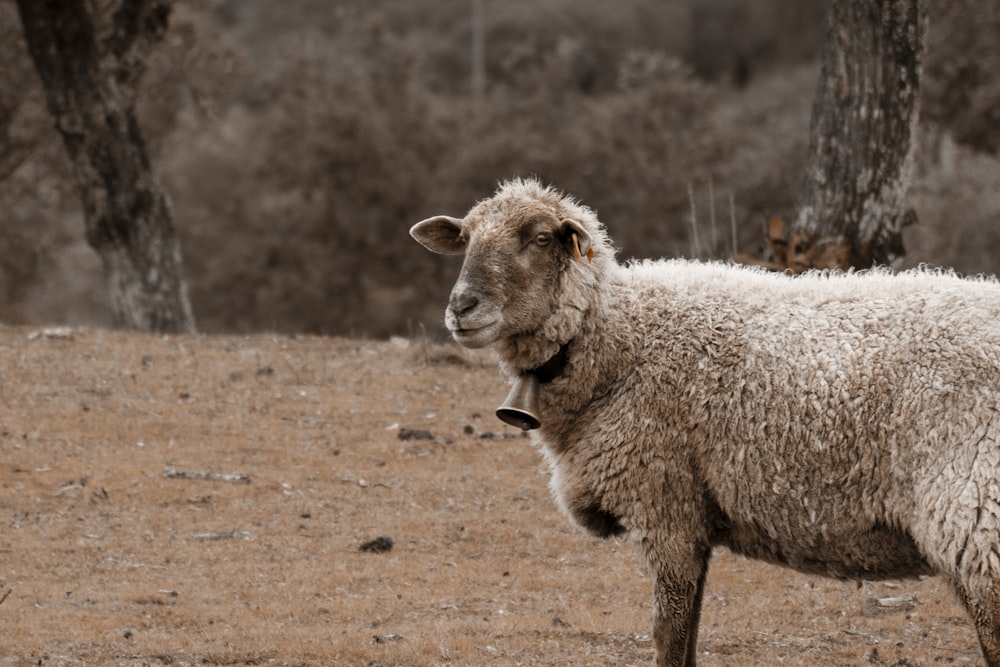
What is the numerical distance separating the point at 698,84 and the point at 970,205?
10.5 meters

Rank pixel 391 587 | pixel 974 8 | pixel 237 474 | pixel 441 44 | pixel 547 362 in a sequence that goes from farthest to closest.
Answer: pixel 441 44 → pixel 974 8 → pixel 237 474 → pixel 391 587 → pixel 547 362

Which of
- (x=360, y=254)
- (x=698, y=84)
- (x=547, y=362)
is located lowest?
(x=360, y=254)

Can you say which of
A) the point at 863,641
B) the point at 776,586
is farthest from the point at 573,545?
the point at 863,641

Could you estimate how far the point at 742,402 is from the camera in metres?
6.04

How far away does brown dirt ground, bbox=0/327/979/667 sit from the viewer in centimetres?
755

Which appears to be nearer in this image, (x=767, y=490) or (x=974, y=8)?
(x=767, y=490)

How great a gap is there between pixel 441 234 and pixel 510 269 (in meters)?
0.83

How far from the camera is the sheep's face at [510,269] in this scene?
243 inches

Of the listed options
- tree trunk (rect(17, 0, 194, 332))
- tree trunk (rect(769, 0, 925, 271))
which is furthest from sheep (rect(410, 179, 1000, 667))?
tree trunk (rect(17, 0, 194, 332))

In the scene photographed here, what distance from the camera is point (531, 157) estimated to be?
115 ft

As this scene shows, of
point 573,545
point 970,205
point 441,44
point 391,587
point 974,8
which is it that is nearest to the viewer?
point 391,587

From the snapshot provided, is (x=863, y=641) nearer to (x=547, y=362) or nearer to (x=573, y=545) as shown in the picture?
(x=573, y=545)

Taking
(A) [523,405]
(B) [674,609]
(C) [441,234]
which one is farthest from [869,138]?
(B) [674,609]

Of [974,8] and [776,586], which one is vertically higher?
[974,8]
